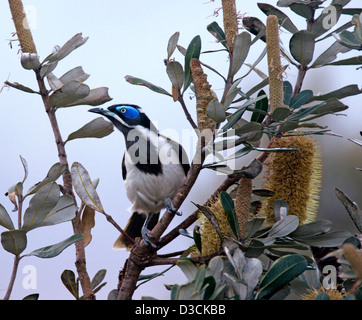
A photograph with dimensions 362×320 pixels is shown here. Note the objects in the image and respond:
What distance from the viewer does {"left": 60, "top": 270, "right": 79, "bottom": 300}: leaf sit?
2.09m

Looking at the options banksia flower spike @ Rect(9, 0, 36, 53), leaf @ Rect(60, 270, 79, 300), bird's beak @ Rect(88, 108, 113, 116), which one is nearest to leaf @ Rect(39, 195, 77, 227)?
leaf @ Rect(60, 270, 79, 300)

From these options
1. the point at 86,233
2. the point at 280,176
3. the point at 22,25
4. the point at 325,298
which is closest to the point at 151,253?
the point at 86,233

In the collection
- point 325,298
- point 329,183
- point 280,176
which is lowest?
point 329,183

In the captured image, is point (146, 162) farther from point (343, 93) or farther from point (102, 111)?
point (343, 93)

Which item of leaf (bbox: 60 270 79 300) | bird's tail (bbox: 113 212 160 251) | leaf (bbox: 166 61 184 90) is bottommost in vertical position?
bird's tail (bbox: 113 212 160 251)

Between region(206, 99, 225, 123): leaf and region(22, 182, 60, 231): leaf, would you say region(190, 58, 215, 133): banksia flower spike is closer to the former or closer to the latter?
region(206, 99, 225, 123): leaf

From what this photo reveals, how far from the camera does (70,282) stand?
2.10 metres

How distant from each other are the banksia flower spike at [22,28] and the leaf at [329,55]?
3.54 ft

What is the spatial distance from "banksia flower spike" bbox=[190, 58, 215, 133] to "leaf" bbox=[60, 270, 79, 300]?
76 centimetres

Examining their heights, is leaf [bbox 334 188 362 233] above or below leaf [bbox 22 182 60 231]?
below

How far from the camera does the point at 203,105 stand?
1.85 m

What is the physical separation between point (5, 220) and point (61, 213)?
191mm
